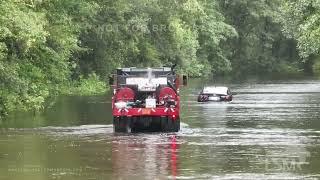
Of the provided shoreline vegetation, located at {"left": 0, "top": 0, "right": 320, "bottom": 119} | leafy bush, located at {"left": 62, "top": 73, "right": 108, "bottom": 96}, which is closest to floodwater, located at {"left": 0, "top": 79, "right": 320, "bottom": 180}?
shoreline vegetation, located at {"left": 0, "top": 0, "right": 320, "bottom": 119}

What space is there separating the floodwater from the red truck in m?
0.69

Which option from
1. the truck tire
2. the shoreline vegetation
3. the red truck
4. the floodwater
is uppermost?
the shoreline vegetation

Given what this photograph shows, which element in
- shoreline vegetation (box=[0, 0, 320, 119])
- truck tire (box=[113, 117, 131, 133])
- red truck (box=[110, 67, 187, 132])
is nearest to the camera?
red truck (box=[110, 67, 187, 132])

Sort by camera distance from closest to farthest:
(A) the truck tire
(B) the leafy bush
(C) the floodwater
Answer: (C) the floodwater → (A) the truck tire → (B) the leafy bush

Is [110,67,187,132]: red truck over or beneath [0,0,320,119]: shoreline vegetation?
beneath

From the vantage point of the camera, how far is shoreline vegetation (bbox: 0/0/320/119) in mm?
35219

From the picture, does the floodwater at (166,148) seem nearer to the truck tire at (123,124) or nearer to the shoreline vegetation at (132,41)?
the truck tire at (123,124)

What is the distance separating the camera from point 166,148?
2209 cm

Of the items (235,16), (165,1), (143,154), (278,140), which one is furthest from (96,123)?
(235,16)

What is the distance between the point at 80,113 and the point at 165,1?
37.2 m

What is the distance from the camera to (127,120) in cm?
2777

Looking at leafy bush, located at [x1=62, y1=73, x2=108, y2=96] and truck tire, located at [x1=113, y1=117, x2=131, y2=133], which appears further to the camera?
leafy bush, located at [x1=62, y1=73, x2=108, y2=96]

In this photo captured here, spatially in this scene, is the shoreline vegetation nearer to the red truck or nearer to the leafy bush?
the leafy bush

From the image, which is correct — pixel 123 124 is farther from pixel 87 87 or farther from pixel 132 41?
pixel 132 41
